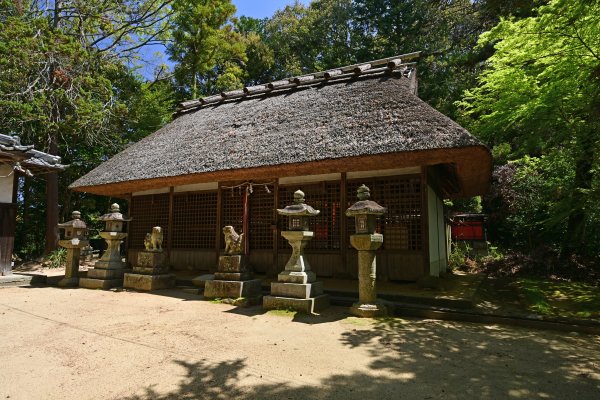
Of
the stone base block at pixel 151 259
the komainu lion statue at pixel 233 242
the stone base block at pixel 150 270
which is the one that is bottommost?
the stone base block at pixel 150 270

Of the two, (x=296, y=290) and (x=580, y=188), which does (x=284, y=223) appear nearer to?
(x=296, y=290)

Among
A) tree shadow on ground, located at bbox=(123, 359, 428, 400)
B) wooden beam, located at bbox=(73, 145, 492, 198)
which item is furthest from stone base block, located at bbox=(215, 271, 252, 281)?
tree shadow on ground, located at bbox=(123, 359, 428, 400)

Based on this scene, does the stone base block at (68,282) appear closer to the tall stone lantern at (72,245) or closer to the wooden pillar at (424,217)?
the tall stone lantern at (72,245)

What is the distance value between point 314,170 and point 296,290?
3.20 m

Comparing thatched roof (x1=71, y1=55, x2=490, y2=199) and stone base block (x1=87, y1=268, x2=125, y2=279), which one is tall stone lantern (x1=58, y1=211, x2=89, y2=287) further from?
thatched roof (x1=71, y1=55, x2=490, y2=199)

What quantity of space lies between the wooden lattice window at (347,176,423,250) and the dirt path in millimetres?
2808

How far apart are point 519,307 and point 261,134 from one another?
706 cm

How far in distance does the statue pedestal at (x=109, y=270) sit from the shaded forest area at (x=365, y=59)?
7.31 metres

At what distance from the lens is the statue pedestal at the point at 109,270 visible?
8.63 metres

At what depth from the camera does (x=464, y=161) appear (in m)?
7.15

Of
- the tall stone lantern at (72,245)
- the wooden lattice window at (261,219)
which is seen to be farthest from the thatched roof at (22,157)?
the wooden lattice window at (261,219)

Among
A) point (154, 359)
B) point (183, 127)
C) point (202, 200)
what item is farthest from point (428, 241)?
point (183, 127)

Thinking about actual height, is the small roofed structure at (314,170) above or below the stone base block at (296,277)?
above

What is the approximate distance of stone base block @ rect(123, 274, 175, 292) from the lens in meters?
8.10
